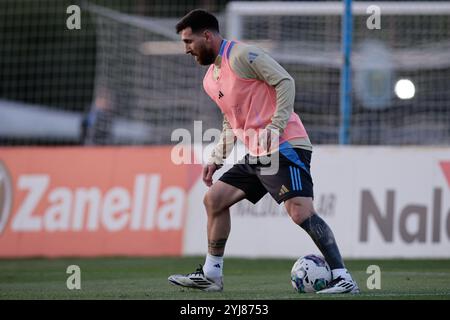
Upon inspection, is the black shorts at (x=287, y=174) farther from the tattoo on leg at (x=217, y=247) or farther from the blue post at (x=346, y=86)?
the blue post at (x=346, y=86)

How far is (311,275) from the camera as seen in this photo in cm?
795

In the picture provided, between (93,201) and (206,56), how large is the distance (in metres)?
6.54

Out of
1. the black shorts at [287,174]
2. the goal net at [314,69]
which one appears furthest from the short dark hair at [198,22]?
the goal net at [314,69]

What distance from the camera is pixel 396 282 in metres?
9.05

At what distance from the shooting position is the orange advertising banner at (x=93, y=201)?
1420 cm

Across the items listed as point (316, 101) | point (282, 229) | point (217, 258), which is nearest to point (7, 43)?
point (316, 101)

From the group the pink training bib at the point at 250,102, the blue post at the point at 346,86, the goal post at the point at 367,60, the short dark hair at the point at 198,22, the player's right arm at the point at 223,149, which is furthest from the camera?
the goal post at the point at 367,60

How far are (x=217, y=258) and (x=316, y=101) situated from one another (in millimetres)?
8828

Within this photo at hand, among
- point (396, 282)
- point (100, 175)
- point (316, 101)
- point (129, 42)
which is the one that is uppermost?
point (129, 42)

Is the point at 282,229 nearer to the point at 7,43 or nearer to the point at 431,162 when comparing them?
the point at 431,162

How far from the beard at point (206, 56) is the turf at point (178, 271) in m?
1.85

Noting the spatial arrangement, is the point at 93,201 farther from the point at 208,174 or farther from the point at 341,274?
the point at 341,274

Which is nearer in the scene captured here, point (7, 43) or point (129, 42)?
point (129, 42)
